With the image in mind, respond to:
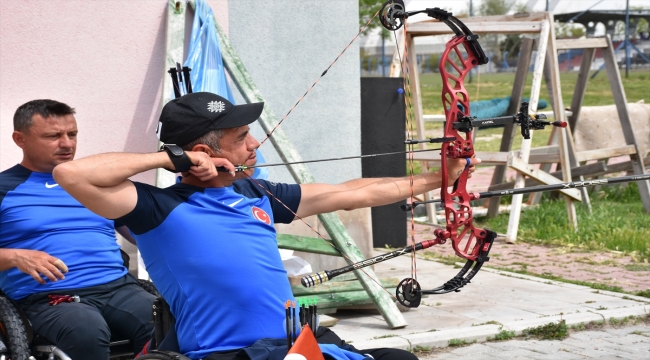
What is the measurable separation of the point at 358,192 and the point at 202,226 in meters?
0.72

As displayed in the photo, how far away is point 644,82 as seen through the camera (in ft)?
81.6

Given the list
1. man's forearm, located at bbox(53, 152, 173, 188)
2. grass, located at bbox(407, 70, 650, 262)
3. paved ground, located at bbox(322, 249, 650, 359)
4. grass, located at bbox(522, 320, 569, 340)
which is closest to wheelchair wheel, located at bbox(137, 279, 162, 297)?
paved ground, located at bbox(322, 249, 650, 359)

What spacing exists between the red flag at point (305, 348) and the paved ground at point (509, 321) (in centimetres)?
245

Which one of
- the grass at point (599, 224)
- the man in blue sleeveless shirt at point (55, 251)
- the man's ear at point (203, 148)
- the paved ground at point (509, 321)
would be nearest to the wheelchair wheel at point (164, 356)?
the man's ear at point (203, 148)

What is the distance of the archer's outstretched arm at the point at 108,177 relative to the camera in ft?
8.93

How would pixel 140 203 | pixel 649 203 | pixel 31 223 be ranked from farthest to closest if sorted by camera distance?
pixel 649 203 < pixel 31 223 < pixel 140 203

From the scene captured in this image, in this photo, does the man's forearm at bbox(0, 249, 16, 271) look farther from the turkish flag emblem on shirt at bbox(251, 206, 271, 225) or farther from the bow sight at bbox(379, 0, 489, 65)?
the bow sight at bbox(379, 0, 489, 65)

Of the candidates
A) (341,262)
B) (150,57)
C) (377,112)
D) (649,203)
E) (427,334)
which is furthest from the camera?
(649,203)

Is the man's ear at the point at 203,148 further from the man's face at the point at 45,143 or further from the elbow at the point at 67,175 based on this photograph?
the man's face at the point at 45,143

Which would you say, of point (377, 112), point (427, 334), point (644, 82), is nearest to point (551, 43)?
point (377, 112)

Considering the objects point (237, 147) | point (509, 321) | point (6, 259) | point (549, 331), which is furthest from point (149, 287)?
point (549, 331)

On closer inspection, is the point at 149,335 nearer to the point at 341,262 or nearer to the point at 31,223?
Answer: the point at 31,223

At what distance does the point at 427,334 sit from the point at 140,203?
271 centimetres

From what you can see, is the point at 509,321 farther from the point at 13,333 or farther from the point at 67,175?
the point at 67,175
